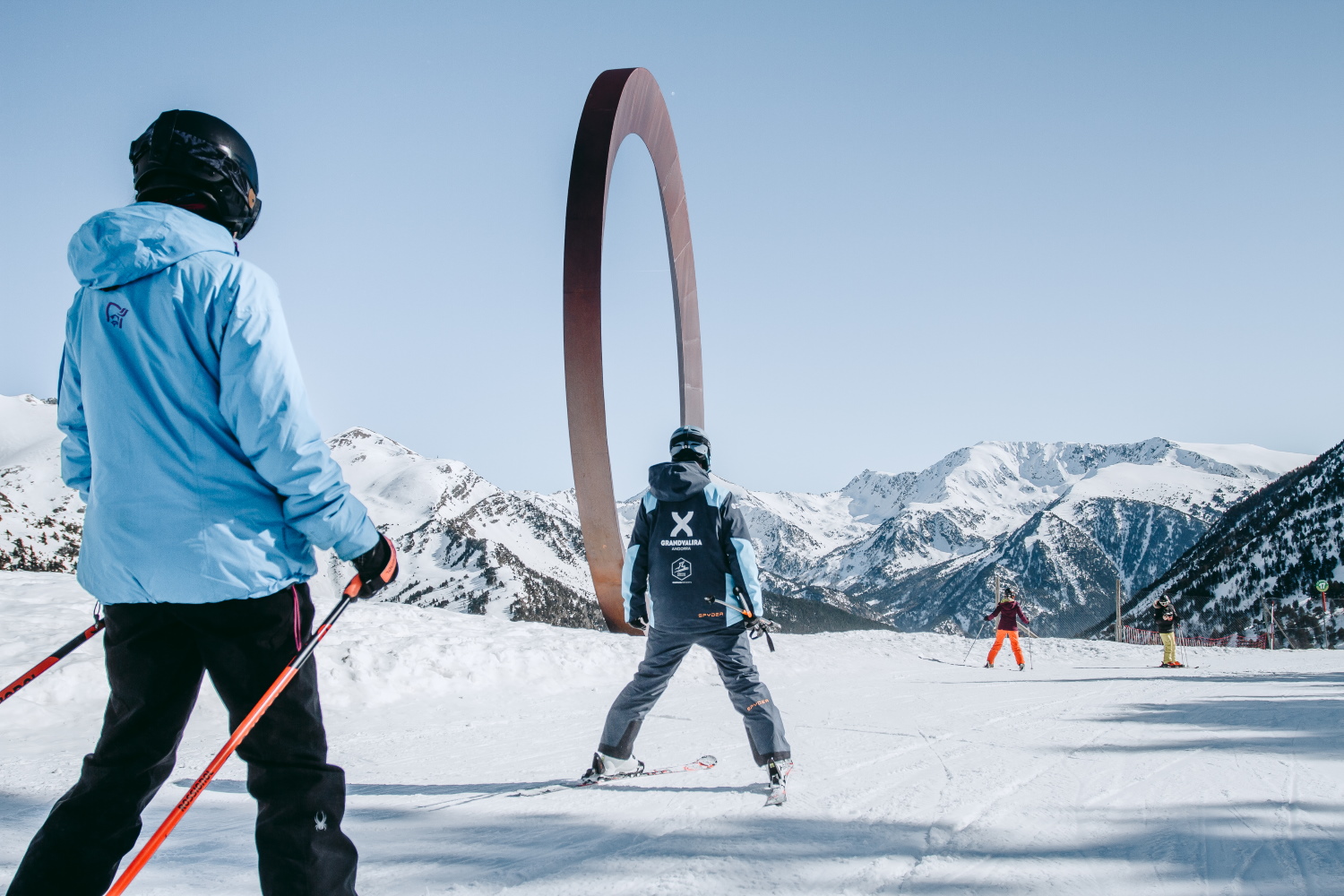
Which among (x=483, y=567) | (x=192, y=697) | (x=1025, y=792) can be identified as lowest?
(x=483, y=567)

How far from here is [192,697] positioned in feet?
5.84

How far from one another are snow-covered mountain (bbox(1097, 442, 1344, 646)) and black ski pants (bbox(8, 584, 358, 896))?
7030 centimetres

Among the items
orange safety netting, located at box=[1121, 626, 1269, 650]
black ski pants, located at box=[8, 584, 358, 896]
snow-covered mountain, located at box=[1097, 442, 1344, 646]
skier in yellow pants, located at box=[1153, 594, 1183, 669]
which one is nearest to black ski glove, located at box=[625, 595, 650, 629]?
black ski pants, located at box=[8, 584, 358, 896]

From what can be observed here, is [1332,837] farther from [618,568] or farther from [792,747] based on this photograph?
[618,568]

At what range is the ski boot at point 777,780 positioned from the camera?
3.12 m

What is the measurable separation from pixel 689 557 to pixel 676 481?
13.5 inches

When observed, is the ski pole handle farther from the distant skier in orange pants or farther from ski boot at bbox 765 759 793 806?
the distant skier in orange pants

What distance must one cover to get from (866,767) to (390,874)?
2.33 m

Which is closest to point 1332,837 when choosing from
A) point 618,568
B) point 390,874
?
point 390,874

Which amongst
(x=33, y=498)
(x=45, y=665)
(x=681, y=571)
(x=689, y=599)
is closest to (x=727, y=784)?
(x=689, y=599)

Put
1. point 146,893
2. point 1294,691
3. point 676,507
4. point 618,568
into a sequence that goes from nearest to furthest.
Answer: point 146,893 → point 676,507 → point 1294,691 → point 618,568

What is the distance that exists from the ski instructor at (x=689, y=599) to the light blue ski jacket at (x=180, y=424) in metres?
1.86

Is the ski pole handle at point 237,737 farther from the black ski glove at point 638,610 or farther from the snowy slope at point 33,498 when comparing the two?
the snowy slope at point 33,498

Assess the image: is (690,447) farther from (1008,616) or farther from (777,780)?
(1008,616)
